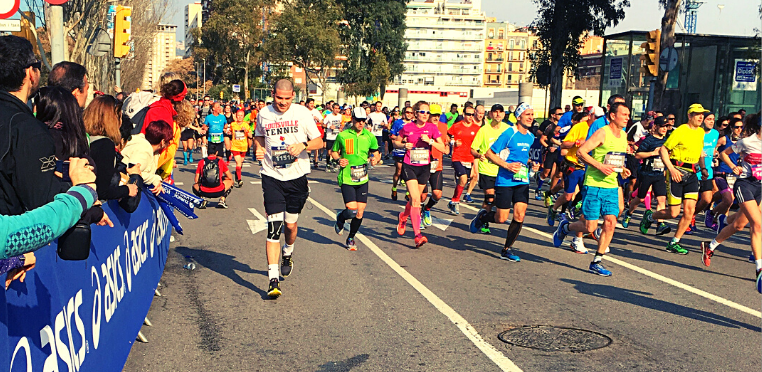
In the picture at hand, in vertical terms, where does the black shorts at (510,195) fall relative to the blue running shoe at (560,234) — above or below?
above

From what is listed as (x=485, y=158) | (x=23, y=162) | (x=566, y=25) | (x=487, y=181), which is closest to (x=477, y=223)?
(x=487, y=181)

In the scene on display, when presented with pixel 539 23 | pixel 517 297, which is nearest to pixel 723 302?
pixel 517 297

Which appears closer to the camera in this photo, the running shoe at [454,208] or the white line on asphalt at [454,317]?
the white line on asphalt at [454,317]

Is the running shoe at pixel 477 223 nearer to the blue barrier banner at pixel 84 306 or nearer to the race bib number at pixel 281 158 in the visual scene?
the race bib number at pixel 281 158

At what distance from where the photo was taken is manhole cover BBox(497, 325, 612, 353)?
575cm

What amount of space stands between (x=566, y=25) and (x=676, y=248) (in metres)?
27.3

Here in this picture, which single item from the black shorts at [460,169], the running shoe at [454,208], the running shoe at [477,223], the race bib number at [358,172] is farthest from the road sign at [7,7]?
the black shorts at [460,169]

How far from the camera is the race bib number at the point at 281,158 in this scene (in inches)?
297

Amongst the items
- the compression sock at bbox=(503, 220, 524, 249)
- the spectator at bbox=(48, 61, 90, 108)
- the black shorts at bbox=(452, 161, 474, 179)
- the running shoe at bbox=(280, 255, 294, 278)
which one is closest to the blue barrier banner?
the spectator at bbox=(48, 61, 90, 108)

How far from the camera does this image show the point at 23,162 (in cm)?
319

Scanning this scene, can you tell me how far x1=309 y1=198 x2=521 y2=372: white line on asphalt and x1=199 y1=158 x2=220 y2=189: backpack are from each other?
400 centimetres

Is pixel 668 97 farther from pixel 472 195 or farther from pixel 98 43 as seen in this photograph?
pixel 98 43

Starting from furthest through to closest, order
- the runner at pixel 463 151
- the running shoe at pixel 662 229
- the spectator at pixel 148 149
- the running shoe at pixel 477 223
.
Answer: the runner at pixel 463 151
the running shoe at pixel 662 229
the running shoe at pixel 477 223
the spectator at pixel 148 149

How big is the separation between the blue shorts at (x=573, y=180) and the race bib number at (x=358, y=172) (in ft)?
12.4
